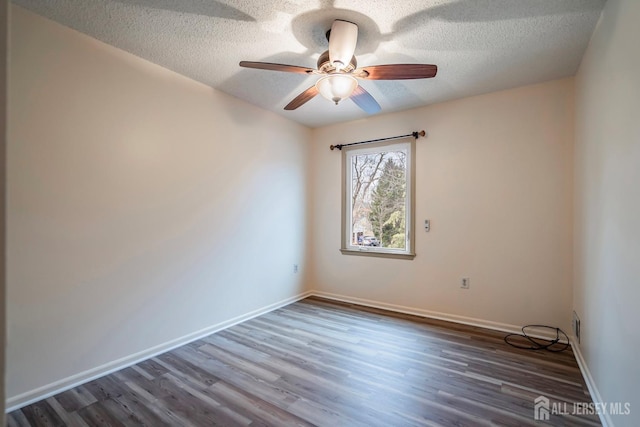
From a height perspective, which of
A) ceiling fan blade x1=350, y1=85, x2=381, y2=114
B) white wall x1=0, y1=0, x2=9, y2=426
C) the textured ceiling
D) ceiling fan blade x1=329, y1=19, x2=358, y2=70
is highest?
the textured ceiling

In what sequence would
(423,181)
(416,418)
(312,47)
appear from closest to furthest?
(416,418), (312,47), (423,181)

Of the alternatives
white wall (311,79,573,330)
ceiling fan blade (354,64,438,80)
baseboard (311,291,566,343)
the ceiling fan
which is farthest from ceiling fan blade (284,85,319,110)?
baseboard (311,291,566,343)

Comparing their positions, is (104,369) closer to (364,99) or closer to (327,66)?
(327,66)

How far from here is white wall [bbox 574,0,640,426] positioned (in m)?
1.39

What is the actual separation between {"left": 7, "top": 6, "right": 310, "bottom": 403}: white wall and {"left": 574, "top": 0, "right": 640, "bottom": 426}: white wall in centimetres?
304

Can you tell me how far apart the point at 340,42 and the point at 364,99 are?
0.56 metres

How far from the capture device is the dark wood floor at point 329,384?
5.76 feet

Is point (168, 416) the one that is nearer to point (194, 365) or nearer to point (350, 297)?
point (194, 365)

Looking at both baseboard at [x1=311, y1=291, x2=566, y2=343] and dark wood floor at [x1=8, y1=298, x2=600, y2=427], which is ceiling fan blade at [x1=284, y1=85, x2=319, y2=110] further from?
baseboard at [x1=311, y1=291, x2=566, y2=343]

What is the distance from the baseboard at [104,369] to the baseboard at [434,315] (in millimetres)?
1339

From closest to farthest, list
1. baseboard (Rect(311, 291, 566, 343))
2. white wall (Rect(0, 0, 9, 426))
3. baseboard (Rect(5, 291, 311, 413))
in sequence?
white wall (Rect(0, 0, 9, 426))
baseboard (Rect(5, 291, 311, 413))
baseboard (Rect(311, 291, 566, 343))

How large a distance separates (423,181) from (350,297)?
6.01 feet

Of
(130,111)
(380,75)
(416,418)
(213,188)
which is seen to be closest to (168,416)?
(416,418)

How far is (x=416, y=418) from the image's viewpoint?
1.74 m
